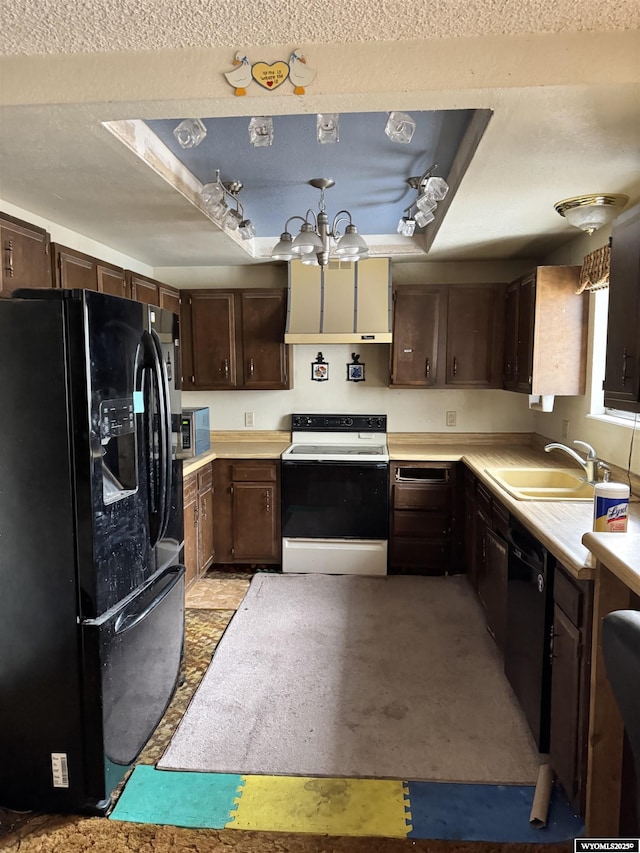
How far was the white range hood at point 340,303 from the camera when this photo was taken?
3.83 metres

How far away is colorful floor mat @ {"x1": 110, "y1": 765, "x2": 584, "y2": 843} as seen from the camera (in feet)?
5.65

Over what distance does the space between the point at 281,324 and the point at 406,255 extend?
104cm

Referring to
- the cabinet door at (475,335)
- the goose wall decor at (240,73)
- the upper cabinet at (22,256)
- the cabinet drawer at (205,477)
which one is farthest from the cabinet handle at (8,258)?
the cabinet door at (475,335)

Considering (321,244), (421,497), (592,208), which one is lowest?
(421,497)

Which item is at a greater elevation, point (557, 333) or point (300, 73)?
point (300, 73)

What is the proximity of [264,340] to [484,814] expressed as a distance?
10.3ft

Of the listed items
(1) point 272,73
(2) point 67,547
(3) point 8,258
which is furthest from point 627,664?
(3) point 8,258

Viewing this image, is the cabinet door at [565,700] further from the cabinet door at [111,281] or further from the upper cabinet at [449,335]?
the cabinet door at [111,281]

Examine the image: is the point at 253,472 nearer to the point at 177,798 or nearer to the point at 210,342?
the point at 210,342

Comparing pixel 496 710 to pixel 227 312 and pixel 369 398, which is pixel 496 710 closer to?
pixel 369 398

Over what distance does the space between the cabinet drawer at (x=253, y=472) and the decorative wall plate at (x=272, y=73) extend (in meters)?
2.66

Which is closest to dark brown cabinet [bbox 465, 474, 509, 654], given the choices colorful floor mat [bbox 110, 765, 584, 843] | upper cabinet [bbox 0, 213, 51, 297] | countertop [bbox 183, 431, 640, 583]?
countertop [bbox 183, 431, 640, 583]

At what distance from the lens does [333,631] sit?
3.03 metres

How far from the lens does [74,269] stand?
2578 millimetres
